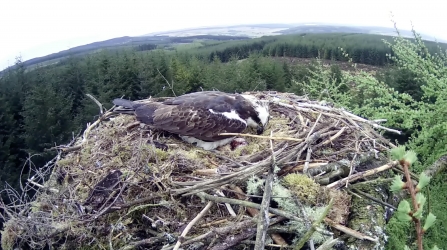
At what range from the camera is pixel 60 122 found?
19391 mm

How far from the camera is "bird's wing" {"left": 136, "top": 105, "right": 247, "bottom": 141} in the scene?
4.29 meters

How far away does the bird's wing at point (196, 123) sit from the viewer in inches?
169

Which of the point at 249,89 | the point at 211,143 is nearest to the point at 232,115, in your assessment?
the point at 211,143

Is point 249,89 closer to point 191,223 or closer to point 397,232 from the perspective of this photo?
point 397,232

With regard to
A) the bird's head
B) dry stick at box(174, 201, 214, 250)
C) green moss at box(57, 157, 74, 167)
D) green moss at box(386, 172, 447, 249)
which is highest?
the bird's head

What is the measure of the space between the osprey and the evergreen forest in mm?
1015

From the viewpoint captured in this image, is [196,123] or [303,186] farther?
[196,123]

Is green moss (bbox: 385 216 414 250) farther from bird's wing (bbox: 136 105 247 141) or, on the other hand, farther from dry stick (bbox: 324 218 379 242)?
bird's wing (bbox: 136 105 247 141)

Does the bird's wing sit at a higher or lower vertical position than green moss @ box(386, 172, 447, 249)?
higher

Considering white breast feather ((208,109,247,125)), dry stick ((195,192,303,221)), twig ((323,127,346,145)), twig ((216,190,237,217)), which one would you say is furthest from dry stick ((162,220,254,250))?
white breast feather ((208,109,247,125))

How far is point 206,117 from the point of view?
172 inches

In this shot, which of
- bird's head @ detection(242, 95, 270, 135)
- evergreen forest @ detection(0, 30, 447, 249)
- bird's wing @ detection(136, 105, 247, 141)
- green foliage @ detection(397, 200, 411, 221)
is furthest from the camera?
evergreen forest @ detection(0, 30, 447, 249)

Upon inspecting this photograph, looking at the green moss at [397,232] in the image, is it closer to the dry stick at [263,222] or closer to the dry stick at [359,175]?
the dry stick at [359,175]

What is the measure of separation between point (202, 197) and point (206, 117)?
165 centimetres
